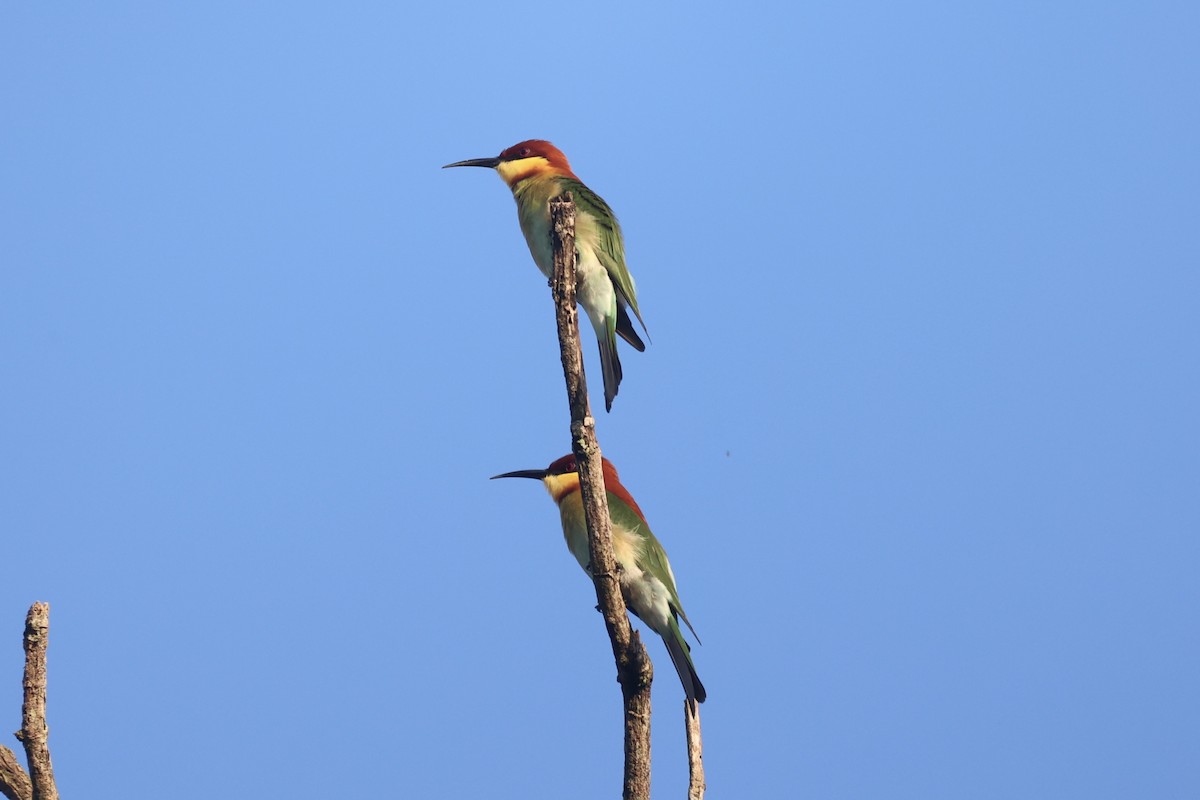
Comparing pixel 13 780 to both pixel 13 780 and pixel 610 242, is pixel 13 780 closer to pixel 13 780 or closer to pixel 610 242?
pixel 13 780

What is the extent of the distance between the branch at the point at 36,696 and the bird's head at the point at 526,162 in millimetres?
2624

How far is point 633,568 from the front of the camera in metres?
3.71

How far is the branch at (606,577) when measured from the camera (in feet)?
9.71

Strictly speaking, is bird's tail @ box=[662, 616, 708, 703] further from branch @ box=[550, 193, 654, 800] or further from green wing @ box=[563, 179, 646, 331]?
green wing @ box=[563, 179, 646, 331]

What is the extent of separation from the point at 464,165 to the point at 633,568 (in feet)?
6.50

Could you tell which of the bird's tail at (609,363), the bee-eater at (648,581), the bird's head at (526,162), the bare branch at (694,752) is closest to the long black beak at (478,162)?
the bird's head at (526,162)

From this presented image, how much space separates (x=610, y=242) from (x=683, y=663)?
62.0 inches

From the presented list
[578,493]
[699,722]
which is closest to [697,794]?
[699,722]

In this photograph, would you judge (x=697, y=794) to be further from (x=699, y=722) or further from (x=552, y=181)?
(x=552, y=181)

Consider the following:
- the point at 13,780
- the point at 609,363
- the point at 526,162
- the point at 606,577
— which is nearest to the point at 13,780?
the point at 13,780

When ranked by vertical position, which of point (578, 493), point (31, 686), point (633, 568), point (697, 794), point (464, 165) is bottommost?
point (697, 794)

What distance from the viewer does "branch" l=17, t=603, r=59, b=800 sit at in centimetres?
264

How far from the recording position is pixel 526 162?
4.75 meters

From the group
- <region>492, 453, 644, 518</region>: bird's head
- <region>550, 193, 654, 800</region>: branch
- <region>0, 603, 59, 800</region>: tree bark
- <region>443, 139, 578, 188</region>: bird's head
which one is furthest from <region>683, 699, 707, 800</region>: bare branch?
<region>443, 139, 578, 188</region>: bird's head
